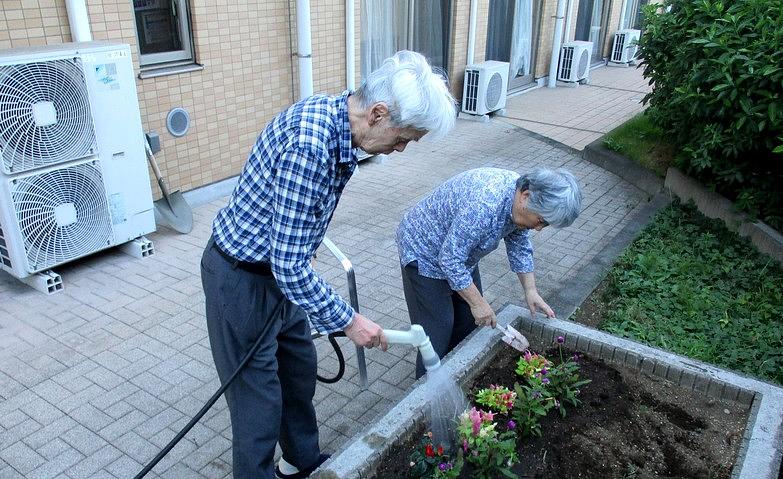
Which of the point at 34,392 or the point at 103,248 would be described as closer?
the point at 34,392

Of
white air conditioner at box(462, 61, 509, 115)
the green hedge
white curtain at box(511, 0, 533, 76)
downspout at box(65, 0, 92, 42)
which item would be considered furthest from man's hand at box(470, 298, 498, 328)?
white curtain at box(511, 0, 533, 76)

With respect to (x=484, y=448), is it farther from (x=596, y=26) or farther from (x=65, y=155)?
(x=596, y=26)

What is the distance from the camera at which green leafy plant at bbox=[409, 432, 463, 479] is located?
224 centimetres

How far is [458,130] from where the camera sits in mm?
8844

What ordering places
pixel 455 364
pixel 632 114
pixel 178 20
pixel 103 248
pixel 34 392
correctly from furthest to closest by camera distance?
pixel 632 114, pixel 178 20, pixel 103 248, pixel 34 392, pixel 455 364

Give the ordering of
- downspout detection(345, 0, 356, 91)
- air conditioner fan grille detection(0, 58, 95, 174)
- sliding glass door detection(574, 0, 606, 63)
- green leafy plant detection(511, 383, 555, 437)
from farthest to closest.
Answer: sliding glass door detection(574, 0, 606, 63)
downspout detection(345, 0, 356, 91)
air conditioner fan grille detection(0, 58, 95, 174)
green leafy plant detection(511, 383, 555, 437)

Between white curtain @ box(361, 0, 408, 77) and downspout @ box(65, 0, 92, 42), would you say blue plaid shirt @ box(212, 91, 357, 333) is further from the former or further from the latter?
white curtain @ box(361, 0, 408, 77)

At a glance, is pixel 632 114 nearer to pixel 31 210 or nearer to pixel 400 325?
pixel 400 325

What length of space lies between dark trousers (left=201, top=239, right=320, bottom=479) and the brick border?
0.37m

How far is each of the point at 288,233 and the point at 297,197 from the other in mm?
119

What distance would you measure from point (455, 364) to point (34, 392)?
2.24m

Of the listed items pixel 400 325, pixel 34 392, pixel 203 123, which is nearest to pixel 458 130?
pixel 203 123

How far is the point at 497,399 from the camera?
2.63 m

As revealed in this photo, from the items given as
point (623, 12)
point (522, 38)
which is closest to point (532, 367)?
point (522, 38)
